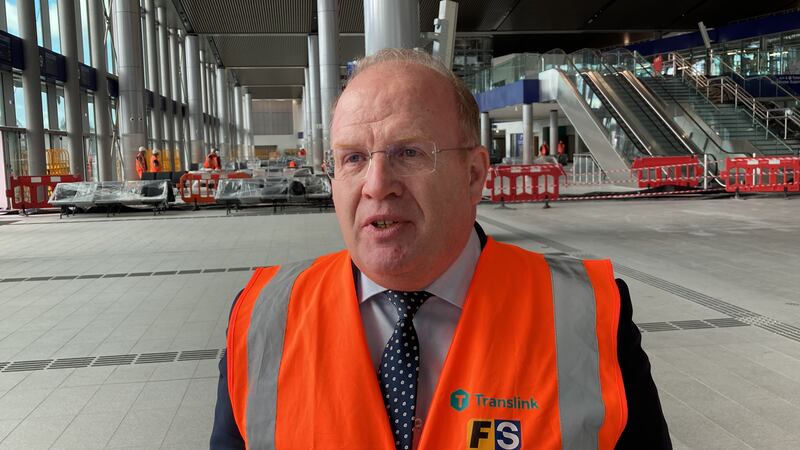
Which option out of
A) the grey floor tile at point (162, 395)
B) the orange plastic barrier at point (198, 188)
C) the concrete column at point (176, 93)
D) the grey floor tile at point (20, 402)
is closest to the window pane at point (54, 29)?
the orange plastic barrier at point (198, 188)

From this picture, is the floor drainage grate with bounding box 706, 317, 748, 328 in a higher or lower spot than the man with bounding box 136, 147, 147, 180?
lower

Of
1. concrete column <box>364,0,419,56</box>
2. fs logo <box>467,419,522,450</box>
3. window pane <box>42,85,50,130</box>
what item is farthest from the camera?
window pane <box>42,85,50,130</box>

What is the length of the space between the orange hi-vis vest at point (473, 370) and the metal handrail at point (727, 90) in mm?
23105

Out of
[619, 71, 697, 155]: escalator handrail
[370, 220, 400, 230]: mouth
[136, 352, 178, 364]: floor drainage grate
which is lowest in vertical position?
[136, 352, 178, 364]: floor drainage grate

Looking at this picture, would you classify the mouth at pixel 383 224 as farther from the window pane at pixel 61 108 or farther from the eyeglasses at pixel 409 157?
the window pane at pixel 61 108

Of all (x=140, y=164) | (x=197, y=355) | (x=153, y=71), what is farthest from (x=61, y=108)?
(x=197, y=355)

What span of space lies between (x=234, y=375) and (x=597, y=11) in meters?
40.6

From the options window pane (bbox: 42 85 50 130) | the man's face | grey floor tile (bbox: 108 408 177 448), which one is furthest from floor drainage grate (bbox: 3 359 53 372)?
window pane (bbox: 42 85 50 130)

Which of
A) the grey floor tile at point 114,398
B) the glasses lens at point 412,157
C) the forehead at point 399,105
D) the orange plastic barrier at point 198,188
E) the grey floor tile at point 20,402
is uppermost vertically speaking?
the forehead at point 399,105

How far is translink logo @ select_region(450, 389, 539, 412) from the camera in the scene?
126 cm

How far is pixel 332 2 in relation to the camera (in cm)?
2566

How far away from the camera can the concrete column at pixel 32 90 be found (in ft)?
56.3

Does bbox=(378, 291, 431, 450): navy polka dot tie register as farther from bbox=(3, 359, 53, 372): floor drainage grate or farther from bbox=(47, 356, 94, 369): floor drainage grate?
bbox=(3, 359, 53, 372): floor drainage grate

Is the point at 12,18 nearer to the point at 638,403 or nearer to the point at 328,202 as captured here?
the point at 328,202
